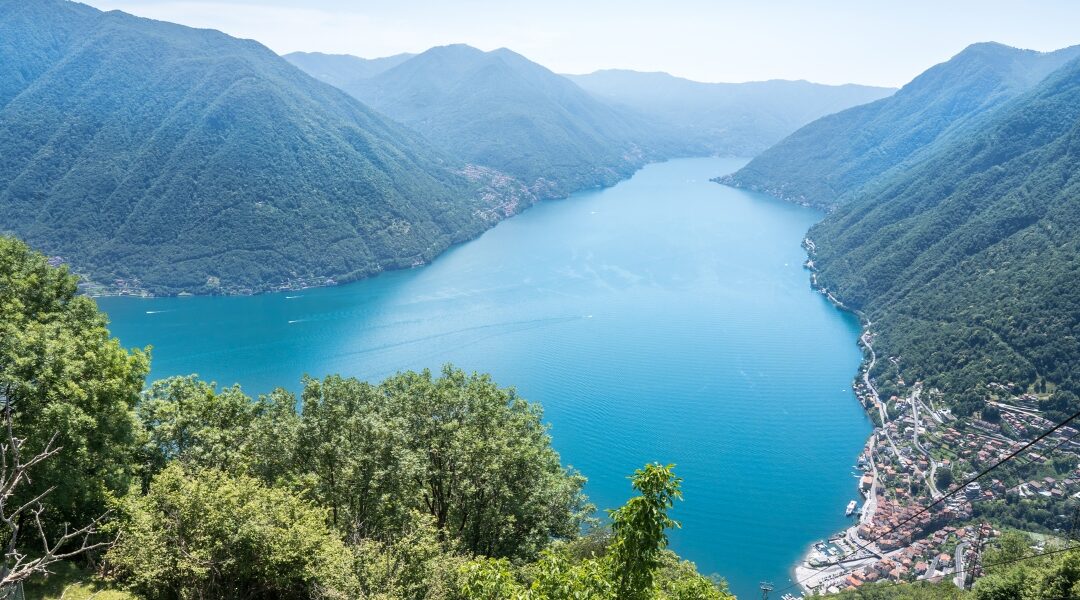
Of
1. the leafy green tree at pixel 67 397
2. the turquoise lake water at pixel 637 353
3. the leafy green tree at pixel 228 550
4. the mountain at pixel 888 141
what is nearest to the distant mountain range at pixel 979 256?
the turquoise lake water at pixel 637 353

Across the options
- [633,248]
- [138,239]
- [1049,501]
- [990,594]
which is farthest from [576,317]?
[138,239]

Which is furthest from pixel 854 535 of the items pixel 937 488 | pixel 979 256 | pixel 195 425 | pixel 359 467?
pixel 979 256

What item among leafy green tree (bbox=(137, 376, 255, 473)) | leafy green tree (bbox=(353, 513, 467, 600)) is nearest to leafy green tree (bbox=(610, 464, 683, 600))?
leafy green tree (bbox=(353, 513, 467, 600))

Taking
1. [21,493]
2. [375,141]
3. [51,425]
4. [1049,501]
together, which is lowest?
[1049,501]

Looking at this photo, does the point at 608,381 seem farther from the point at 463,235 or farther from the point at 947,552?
the point at 463,235

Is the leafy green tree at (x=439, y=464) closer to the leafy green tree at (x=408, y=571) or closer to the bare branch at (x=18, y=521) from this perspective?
the leafy green tree at (x=408, y=571)

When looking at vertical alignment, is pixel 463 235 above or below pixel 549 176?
below

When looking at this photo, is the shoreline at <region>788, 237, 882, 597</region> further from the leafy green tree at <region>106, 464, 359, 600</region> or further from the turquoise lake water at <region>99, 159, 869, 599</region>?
Result: the leafy green tree at <region>106, 464, 359, 600</region>
